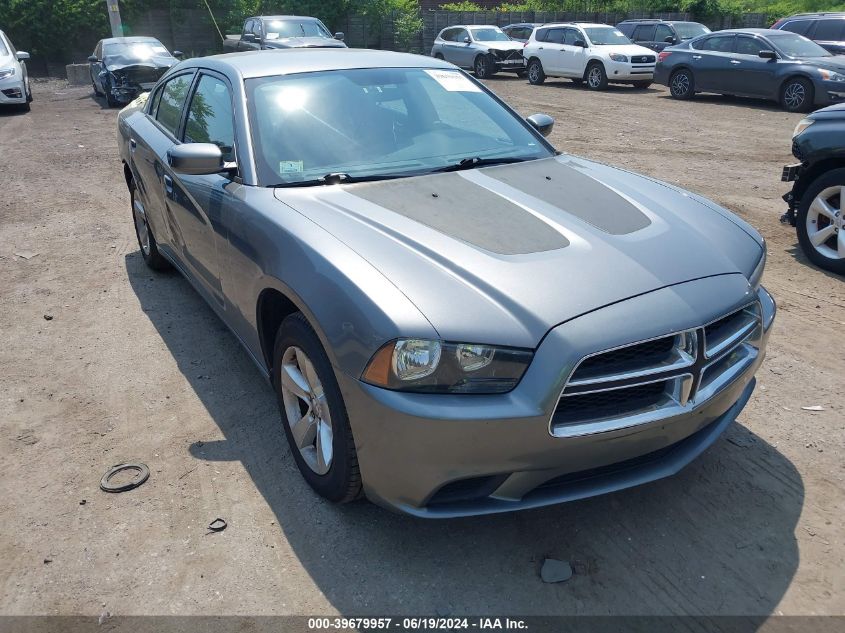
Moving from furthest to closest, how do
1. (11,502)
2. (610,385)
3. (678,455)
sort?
(11,502)
(678,455)
(610,385)

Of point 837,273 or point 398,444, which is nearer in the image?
point 398,444

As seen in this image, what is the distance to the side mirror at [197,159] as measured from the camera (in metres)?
3.48

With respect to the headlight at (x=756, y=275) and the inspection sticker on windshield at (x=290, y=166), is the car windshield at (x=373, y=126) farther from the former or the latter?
the headlight at (x=756, y=275)

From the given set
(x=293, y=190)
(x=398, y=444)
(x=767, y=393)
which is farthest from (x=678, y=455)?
(x=293, y=190)

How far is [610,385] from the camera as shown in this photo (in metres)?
2.46

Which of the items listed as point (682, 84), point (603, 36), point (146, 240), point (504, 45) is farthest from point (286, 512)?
point (504, 45)

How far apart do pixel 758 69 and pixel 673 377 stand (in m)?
14.7

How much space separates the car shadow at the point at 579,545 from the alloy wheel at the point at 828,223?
2.60 meters

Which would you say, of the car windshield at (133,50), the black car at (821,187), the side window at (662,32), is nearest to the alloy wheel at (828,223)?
the black car at (821,187)

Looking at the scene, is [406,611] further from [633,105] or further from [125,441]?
[633,105]

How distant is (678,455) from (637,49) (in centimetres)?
1833

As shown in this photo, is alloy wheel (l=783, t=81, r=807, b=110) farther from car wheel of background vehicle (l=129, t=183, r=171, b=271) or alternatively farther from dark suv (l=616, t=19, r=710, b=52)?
car wheel of background vehicle (l=129, t=183, r=171, b=271)

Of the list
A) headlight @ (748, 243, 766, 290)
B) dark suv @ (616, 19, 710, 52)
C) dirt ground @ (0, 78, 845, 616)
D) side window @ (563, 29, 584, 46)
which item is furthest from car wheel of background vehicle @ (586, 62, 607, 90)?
headlight @ (748, 243, 766, 290)

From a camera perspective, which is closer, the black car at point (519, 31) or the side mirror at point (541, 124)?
the side mirror at point (541, 124)
